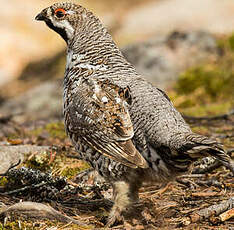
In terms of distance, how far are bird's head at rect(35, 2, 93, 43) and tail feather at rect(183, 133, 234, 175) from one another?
8.20 feet

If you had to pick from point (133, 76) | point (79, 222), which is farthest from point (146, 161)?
point (133, 76)

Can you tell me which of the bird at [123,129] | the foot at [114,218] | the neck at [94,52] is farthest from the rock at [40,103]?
Result: the foot at [114,218]

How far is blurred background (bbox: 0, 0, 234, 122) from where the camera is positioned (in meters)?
10.4

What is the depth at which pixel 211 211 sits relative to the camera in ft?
12.0

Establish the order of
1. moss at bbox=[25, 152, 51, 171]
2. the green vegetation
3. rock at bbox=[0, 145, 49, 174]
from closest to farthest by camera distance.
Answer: rock at bbox=[0, 145, 49, 174] → moss at bbox=[25, 152, 51, 171] → the green vegetation

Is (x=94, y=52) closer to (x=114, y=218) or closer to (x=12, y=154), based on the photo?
(x=12, y=154)

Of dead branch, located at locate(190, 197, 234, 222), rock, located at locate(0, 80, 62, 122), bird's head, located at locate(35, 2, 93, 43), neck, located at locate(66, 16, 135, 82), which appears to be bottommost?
rock, located at locate(0, 80, 62, 122)

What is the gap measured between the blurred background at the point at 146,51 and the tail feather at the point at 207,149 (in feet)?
16.6

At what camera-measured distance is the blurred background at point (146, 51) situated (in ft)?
34.2

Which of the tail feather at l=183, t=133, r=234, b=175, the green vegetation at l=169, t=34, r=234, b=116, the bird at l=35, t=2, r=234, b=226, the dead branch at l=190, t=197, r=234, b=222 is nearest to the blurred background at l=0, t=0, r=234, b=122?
the green vegetation at l=169, t=34, r=234, b=116

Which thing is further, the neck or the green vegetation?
the green vegetation

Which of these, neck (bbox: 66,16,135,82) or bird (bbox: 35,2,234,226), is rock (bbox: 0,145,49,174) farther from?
neck (bbox: 66,16,135,82)

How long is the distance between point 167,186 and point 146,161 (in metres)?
1.00

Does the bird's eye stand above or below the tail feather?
above
